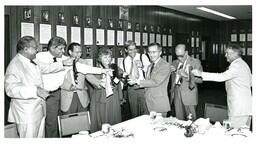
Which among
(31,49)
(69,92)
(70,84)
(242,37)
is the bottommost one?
(69,92)

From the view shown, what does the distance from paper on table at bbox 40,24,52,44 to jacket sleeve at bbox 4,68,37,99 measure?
172cm

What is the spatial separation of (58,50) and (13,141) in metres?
2.04

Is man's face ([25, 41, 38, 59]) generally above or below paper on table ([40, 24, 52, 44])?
below

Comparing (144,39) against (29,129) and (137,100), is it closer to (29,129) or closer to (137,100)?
(137,100)

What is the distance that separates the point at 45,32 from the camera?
4.75 meters

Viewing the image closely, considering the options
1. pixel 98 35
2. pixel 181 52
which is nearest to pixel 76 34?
pixel 98 35

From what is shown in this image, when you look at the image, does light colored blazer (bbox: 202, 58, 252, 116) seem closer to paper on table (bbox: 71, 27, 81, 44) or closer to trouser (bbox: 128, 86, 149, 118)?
trouser (bbox: 128, 86, 149, 118)

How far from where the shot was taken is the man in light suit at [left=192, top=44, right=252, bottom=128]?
3.63 metres

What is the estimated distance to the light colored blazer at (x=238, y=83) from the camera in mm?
3635

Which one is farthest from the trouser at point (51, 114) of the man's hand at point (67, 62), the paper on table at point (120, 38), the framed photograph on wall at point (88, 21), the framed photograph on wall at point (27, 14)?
the paper on table at point (120, 38)

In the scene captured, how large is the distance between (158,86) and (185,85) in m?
0.95

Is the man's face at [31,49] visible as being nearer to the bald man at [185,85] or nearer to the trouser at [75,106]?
the trouser at [75,106]

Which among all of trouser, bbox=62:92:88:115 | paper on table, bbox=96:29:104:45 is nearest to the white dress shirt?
trouser, bbox=62:92:88:115

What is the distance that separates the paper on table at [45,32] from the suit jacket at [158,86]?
1.91m
